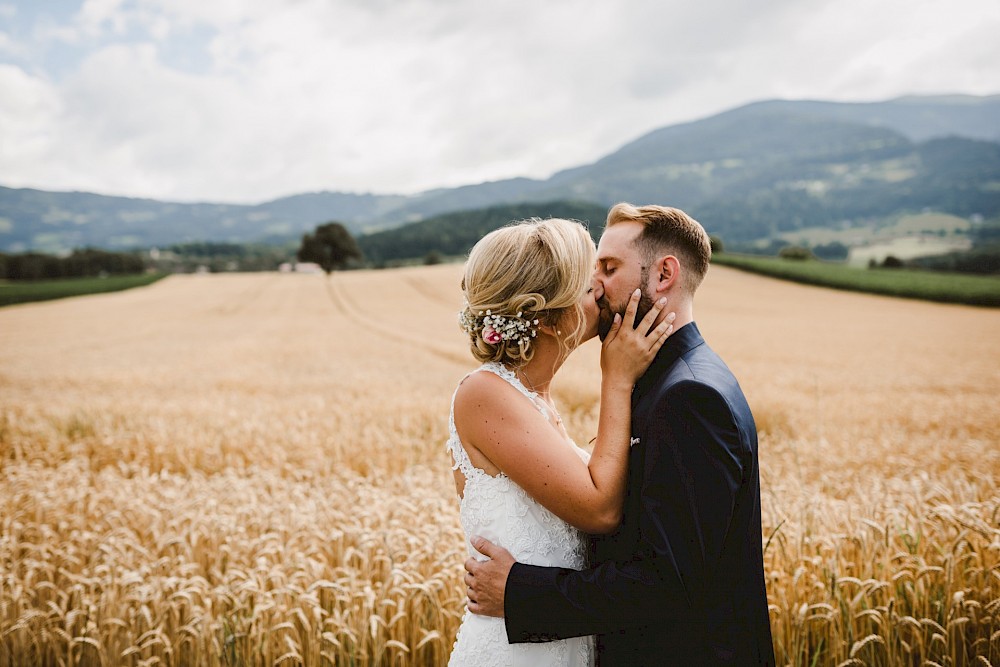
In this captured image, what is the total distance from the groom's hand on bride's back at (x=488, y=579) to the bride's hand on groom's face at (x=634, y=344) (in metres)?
0.89

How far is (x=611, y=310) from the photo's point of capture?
2666 millimetres

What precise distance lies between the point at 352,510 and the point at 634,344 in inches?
166

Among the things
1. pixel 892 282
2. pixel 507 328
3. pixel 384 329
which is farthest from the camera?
pixel 892 282

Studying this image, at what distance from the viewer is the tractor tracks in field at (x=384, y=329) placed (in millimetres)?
23844

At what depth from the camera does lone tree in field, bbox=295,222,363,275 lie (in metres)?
100

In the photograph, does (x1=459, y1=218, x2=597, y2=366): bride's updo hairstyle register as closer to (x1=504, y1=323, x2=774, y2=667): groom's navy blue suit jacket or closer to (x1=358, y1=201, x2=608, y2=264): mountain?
(x1=504, y1=323, x2=774, y2=667): groom's navy blue suit jacket

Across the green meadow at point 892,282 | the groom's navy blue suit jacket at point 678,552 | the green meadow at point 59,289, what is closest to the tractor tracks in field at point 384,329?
the groom's navy blue suit jacket at point 678,552

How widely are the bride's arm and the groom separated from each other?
9 cm

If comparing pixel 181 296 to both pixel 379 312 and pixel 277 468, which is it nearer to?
pixel 379 312

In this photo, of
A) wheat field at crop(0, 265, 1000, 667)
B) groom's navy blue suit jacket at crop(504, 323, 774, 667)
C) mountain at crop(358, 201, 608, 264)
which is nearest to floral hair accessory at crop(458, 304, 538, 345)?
groom's navy blue suit jacket at crop(504, 323, 774, 667)

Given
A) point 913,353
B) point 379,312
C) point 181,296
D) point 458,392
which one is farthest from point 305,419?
point 181,296

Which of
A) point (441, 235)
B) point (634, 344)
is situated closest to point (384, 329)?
point (634, 344)

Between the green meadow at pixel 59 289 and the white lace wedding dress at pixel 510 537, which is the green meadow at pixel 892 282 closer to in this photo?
the white lace wedding dress at pixel 510 537

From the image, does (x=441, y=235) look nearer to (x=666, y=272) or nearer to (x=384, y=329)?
(x=384, y=329)
